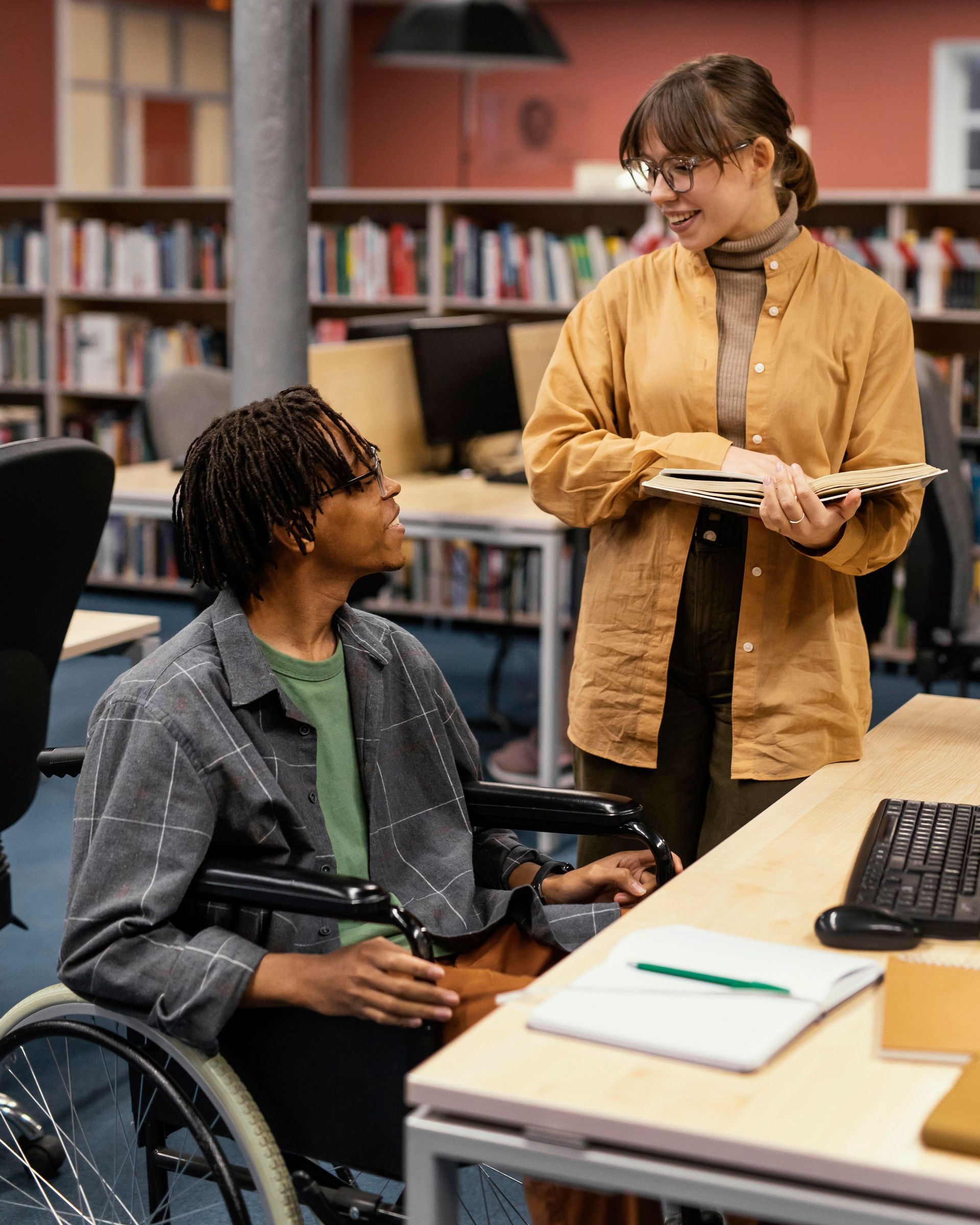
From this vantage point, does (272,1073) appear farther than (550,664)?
No

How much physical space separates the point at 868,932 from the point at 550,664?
97.9 inches

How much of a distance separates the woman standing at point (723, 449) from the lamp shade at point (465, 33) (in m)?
4.10

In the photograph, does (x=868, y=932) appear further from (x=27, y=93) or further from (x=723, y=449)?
(x=27, y=93)

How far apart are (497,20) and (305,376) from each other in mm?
2835

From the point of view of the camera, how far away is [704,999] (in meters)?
1.13

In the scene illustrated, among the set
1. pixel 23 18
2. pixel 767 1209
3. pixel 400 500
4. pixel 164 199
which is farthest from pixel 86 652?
pixel 23 18

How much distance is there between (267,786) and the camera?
146 centimetres

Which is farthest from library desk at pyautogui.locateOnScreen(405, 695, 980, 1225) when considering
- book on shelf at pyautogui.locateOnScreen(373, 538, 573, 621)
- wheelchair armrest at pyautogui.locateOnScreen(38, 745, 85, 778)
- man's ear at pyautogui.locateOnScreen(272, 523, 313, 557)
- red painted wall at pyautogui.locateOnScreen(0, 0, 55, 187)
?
red painted wall at pyautogui.locateOnScreen(0, 0, 55, 187)

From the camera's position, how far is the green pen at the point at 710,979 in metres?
1.14

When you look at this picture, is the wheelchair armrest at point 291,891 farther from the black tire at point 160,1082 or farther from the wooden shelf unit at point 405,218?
the wooden shelf unit at point 405,218

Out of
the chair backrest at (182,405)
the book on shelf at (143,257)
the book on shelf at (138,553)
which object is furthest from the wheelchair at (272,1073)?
the book on shelf at (143,257)

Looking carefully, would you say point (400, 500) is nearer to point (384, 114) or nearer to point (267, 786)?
point (267, 786)

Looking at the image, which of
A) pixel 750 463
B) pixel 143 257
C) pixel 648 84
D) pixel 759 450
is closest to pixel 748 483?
pixel 750 463

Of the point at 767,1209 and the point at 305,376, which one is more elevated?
the point at 305,376
